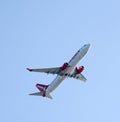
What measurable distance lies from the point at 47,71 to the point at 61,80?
18.0 ft

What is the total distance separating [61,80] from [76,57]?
10581 millimetres

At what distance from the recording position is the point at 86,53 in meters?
189

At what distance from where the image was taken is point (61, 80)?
194250mm

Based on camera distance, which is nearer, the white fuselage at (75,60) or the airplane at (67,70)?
the white fuselage at (75,60)

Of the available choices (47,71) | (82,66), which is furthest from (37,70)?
(82,66)

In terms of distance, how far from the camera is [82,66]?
197m

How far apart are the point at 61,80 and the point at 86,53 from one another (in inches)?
514

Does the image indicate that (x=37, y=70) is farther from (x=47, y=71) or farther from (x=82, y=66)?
(x=82, y=66)

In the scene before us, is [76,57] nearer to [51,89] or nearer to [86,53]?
[86,53]

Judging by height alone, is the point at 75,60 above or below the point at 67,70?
above

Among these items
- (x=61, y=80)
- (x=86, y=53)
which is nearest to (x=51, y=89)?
(x=61, y=80)

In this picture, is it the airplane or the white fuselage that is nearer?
the white fuselage

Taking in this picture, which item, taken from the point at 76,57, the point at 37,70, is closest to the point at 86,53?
the point at 76,57

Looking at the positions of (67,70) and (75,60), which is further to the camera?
(67,70)
